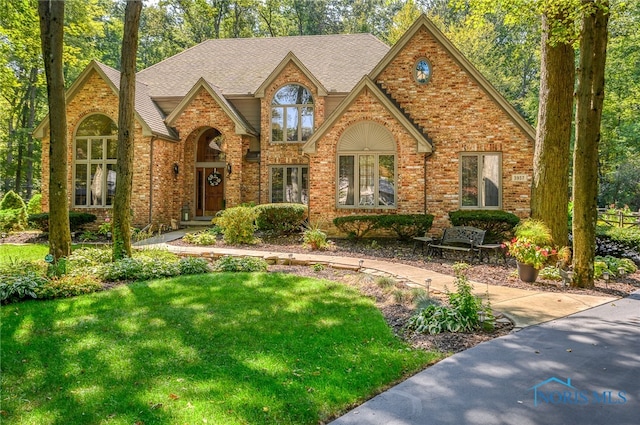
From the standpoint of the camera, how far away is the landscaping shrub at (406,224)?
1395cm

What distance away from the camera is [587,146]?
27.5 feet

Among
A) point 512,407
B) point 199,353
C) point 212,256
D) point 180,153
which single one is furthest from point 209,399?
point 180,153

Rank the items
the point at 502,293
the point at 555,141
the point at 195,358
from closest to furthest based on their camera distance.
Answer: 1. the point at 195,358
2. the point at 502,293
3. the point at 555,141

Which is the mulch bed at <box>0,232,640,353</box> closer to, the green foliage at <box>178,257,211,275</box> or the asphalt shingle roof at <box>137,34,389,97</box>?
the green foliage at <box>178,257,211,275</box>

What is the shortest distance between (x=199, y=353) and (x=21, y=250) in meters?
10.3

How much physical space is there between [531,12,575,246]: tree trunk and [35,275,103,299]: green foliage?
9314 mm

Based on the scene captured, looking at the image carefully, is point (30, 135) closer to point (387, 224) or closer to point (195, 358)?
point (387, 224)

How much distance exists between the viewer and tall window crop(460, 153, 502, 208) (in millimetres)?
15273

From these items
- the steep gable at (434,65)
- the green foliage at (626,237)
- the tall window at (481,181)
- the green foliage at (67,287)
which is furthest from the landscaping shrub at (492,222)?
the green foliage at (67,287)

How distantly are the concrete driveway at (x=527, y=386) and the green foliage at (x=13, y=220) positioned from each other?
17.4m

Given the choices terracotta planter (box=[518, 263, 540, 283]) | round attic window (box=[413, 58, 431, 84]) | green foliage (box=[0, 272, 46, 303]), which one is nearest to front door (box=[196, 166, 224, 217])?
round attic window (box=[413, 58, 431, 84])

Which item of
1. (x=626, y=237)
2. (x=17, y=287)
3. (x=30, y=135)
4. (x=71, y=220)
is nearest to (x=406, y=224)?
(x=626, y=237)

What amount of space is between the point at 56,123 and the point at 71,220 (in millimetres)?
8063

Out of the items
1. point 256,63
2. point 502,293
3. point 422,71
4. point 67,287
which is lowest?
point 502,293
